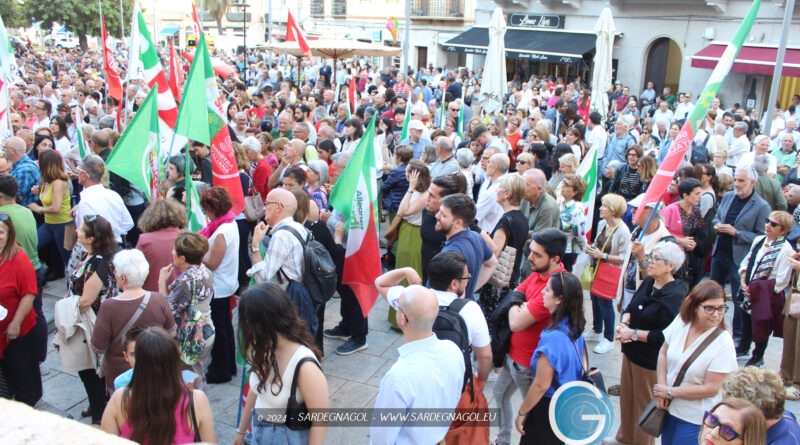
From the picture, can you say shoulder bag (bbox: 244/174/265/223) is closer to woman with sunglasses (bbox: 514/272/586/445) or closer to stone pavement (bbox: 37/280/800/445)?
stone pavement (bbox: 37/280/800/445)

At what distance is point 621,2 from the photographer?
23.5m

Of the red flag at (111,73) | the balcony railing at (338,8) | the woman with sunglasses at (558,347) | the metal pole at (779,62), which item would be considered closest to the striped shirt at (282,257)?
the woman with sunglasses at (558,347)

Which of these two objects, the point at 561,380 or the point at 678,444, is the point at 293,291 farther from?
the point at 678,444

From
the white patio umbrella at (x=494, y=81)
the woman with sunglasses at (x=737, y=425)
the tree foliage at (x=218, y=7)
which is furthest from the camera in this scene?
the tree foliage at (x=218, y=7)

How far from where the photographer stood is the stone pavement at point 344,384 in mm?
4578

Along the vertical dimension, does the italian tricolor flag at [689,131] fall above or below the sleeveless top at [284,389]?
above

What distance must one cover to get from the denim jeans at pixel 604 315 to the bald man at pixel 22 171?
235 inches

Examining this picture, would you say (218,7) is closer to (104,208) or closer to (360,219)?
(104,208)

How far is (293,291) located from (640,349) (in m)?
2.44

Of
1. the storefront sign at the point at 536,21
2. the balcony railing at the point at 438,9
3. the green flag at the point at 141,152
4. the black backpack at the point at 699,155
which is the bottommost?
the black backpack at the point at 699,155

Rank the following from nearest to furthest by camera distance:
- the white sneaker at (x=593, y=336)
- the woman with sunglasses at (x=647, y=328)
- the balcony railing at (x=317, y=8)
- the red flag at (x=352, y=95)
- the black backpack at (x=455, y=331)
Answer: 1. the black backpack at (x=455, y=331)
2. the woman with sunglasses at (x=647, y=328)
3. the white sneaker at (x=593, y=336)
4. the red flag at (x=352, y=95)
5. the balcony railing at (x=317, y=8)

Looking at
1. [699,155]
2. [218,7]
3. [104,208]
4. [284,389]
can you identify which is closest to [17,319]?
[104,208]

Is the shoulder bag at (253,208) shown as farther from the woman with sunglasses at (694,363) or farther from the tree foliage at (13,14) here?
the tree foliage at (13,14)

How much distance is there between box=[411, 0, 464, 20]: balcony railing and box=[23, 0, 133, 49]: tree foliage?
21230 millimetres
